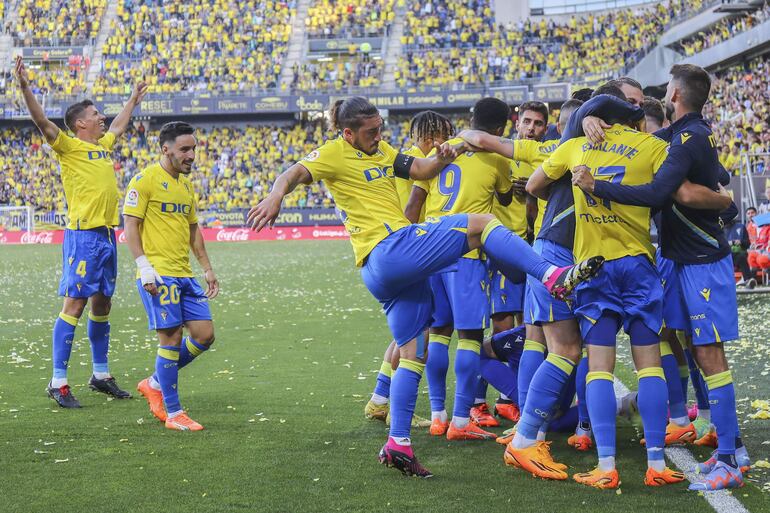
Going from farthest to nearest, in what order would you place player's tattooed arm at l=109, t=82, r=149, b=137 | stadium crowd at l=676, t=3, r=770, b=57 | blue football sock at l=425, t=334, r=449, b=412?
1. stadium crowd at l=676, t=3, r=770, b=57
2. player's tattooed arm at l=109, t=82, r=149, b=137
3. blue football sock at l=425, t=334, r=449, b=412

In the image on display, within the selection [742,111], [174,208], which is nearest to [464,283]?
[174,208]

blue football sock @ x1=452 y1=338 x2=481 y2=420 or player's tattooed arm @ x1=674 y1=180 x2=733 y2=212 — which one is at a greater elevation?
player's tattooed arm @ x1=674 y1=180 x2=733 y2=212

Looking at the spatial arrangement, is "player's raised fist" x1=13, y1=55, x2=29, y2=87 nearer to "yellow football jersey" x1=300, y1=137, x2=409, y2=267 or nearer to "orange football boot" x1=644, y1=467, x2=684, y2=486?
"yellow football jersey" x1=300, y1=137, x2=409, y2=267

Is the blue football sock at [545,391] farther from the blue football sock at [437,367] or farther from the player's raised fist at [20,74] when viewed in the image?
the player's raised fist at [20,74]

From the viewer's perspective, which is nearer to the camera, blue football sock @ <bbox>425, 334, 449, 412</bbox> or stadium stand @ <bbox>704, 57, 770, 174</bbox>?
blue football sock @ <bbox>425, 334, 449, 412</bbox>

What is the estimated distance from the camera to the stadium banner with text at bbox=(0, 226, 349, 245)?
40031 millimetres

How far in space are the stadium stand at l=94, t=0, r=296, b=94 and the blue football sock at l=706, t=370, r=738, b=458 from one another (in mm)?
47186

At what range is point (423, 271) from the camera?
17.1ft

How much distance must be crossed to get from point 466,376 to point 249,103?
147ft

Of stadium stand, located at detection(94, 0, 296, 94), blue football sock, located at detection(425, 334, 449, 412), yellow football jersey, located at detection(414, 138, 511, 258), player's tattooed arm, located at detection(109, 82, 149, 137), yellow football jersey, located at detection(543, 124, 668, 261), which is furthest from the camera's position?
stadium stand, located at detection(94, 0, 296, 94)

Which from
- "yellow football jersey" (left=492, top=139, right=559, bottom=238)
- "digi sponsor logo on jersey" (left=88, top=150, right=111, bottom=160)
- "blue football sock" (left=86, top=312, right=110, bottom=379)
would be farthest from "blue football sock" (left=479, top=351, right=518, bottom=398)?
"digi sponsor logo on jersey" (left=88, top=150, right=111, bottom=160)

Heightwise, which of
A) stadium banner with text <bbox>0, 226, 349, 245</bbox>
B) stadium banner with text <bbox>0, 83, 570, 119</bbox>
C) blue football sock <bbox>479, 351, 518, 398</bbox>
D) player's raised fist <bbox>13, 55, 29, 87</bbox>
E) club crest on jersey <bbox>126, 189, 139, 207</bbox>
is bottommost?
stadium banner with text <bbox>0, 226, 349, 245</bbox>

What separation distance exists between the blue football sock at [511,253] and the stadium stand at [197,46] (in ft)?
153

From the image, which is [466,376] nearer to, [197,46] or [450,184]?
[450,184]
